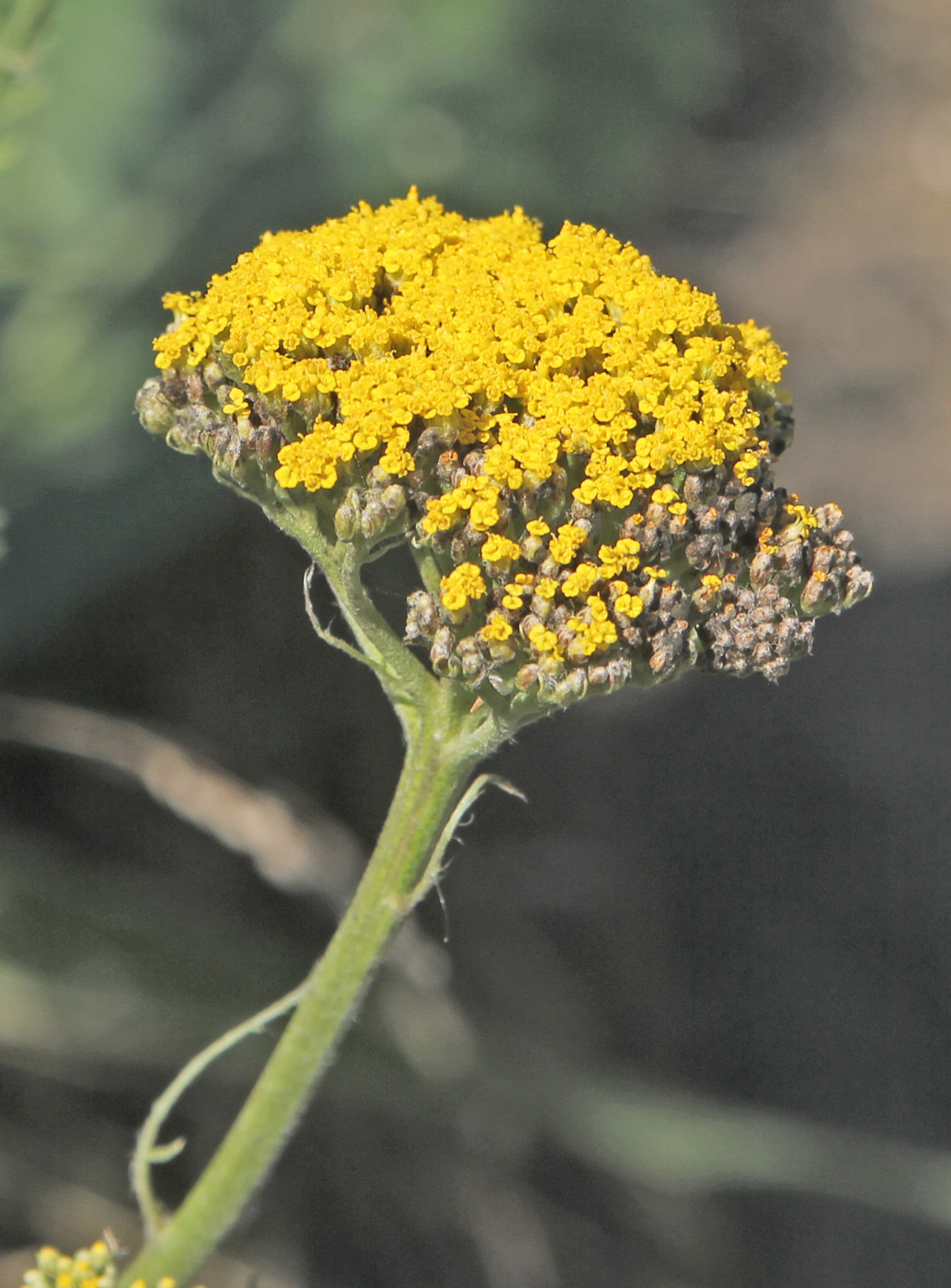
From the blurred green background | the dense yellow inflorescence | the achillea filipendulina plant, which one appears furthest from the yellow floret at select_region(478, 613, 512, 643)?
the blurred green background

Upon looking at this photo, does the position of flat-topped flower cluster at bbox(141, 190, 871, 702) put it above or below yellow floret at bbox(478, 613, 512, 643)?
above

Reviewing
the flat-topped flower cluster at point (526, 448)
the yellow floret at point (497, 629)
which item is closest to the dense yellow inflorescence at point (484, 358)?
the flat-topped flower cluster at point (526, 448)

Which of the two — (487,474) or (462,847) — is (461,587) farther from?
(462,847)

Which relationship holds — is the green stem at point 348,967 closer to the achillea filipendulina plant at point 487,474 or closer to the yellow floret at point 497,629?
the achillea filipendulina plant at point 487,474

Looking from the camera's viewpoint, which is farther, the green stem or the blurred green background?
the blurred green background

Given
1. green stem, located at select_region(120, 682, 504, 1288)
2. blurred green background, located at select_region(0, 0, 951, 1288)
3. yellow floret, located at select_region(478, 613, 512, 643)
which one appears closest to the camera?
yellow floret, located at select_region(478, 613, 512, 643)

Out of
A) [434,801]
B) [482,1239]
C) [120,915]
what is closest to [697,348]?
[434,801]

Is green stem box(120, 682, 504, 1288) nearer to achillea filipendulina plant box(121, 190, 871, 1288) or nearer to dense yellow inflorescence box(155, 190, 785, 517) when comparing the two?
achillea filipendulina plant box(121, 190, 871, 1288)
